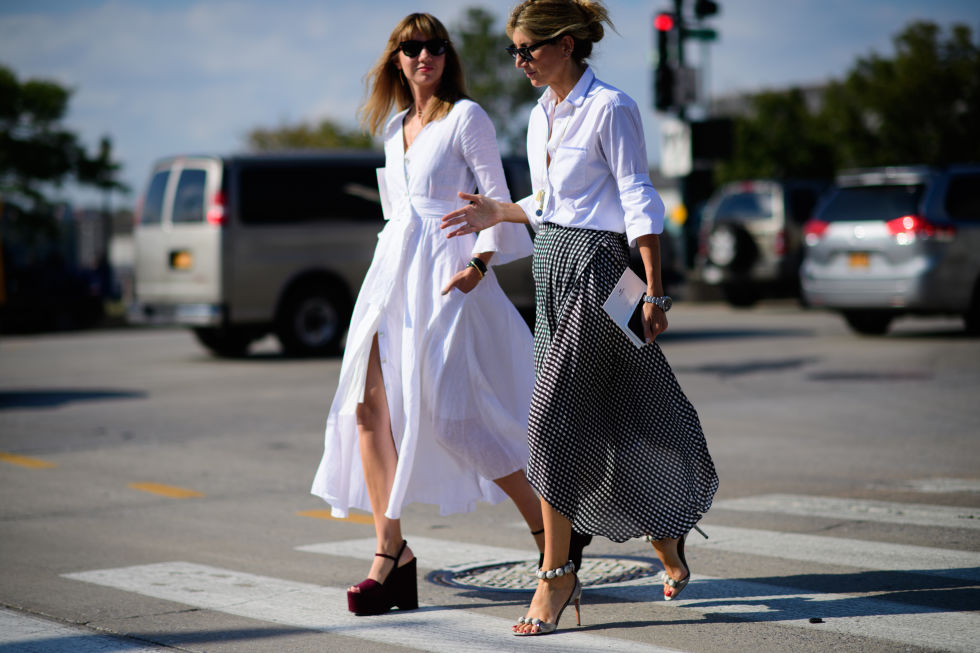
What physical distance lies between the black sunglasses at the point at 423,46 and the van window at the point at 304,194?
32.7ft

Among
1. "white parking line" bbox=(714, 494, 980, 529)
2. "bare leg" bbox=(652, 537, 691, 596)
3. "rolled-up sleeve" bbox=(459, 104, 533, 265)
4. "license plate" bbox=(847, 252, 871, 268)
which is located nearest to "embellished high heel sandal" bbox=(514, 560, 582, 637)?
"bare leg" bbox=(652, 537, 691, 596)

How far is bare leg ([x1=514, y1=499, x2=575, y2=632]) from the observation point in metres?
3.96

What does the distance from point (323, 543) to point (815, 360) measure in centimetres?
845

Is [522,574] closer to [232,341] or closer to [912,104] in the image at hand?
[232,341]

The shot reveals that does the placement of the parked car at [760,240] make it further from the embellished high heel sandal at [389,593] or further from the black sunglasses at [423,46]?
the embellished high heel sandal at [389,593]

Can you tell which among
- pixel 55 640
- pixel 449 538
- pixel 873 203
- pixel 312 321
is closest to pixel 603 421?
pixel 449 538

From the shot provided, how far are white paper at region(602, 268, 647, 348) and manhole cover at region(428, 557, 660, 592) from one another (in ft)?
3.49

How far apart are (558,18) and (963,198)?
1167 cm

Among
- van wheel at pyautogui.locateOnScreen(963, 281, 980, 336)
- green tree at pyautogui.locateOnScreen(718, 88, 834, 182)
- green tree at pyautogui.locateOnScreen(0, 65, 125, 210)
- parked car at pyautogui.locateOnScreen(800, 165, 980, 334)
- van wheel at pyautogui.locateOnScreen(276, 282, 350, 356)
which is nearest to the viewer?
parked car at pyautogui.locateOnScreen(800, 165, 980, 334)

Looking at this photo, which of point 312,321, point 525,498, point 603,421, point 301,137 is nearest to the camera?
point 603,421

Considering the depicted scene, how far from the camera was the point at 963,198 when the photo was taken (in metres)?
14.6

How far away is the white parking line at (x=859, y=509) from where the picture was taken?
5590 mm

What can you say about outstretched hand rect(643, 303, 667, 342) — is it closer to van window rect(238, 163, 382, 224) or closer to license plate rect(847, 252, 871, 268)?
van window rect(238, 163, 382, 224)

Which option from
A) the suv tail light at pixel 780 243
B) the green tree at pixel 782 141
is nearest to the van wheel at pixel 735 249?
the suv tail light at pixel 780 243
